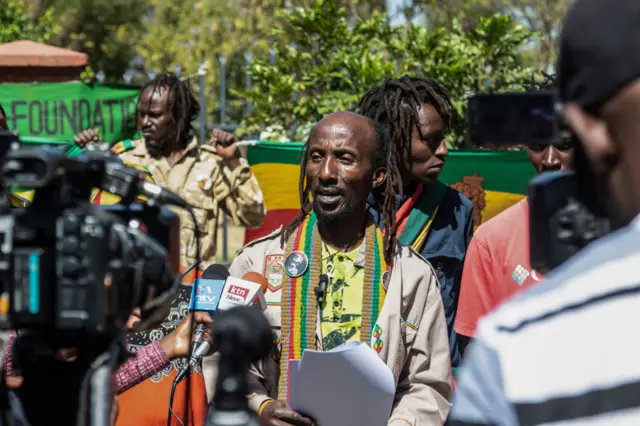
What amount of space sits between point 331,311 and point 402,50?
622 centimetres

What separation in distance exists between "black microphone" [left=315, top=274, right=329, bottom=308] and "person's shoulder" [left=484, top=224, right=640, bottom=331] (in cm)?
258

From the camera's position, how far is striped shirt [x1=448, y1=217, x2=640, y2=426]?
4.79ft

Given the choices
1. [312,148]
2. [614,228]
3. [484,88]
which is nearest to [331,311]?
[312,148]

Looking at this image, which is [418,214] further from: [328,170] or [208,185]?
[208,185]

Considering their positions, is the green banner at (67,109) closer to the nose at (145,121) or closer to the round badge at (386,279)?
the nose at (145,121)

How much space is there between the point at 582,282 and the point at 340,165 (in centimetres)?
289

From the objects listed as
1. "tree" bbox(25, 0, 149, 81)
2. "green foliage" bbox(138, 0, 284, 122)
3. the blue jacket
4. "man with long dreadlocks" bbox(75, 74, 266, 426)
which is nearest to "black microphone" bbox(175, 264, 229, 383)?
the blue jacket

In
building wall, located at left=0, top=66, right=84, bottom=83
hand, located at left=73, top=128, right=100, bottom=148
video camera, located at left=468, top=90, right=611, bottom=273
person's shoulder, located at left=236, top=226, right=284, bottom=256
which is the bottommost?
person's shoulder, located at left=236, top=226, right=284, bottom=256

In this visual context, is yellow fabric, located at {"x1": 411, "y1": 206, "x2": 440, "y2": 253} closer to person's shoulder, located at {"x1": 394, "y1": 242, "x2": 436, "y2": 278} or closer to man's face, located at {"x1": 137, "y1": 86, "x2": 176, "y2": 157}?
person's shoulder, located at {"x1": 394, "y1": 242, "x2": 436, "y2": 278}

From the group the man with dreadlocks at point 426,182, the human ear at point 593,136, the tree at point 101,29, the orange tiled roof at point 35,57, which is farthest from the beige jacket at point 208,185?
the tree at point 101,29

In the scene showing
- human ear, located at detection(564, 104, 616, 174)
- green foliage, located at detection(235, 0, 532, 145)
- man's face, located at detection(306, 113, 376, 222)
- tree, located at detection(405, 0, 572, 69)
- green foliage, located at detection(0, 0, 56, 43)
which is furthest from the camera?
tree, located at detection(405, 0, 572, 69)

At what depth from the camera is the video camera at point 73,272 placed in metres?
2.03

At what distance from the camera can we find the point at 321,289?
162 inches

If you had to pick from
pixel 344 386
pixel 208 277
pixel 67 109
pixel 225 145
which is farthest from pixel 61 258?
pixel 67 109
